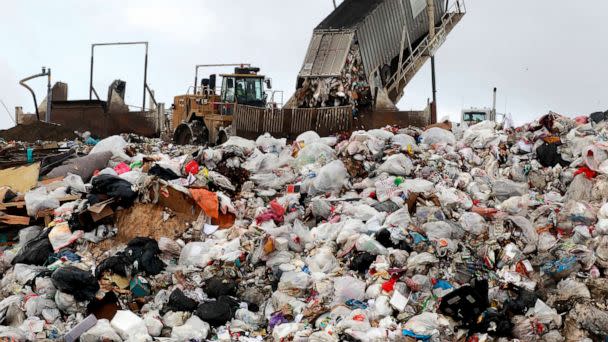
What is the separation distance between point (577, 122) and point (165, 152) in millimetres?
5817

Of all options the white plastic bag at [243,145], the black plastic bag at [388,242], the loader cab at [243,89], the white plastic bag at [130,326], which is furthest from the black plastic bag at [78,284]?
the loader cab at [243,89]

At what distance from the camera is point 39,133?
16.2m

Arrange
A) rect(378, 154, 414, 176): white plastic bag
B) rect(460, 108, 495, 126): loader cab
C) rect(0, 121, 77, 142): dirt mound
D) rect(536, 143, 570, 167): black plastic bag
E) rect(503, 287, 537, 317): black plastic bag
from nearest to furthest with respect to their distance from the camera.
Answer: rect(503, 287, 537, 317): black plastic bag
rect(536, 143, 570, 167): black plastic bag
rect(378, 154, 414, 176): white plastic bag
rect(0, 121, 77, 142): dirt mound
rect(460, 108, 495, 126): loader cab

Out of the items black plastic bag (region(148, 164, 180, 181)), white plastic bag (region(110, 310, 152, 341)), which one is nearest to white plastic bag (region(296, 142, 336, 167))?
black plastic bag (region(148, 164, 180, 181))

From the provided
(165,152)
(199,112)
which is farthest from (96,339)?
(199,112)


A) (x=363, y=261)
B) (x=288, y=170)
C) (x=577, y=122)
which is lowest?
(x=363, y=261)

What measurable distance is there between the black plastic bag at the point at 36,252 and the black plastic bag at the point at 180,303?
1.83 metres

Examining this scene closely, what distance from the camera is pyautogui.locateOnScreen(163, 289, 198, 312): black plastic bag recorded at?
7633 mm

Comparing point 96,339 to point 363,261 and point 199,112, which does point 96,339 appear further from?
point 199,112

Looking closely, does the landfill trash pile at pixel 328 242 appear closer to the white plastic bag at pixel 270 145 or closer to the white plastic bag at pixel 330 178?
the white plastic bag at pixel 330 178

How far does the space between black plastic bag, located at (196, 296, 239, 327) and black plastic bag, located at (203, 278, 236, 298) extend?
18 centimetres

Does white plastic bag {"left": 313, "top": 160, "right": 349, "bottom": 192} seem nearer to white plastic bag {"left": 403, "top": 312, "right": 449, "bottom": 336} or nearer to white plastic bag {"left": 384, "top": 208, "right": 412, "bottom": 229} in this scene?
white plastic bag {"left": 384, "top": 208, "right": 412, "bottom": 229}

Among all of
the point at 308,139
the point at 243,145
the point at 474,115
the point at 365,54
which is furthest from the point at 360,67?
the point at 243,145

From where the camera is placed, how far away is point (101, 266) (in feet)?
26.6
